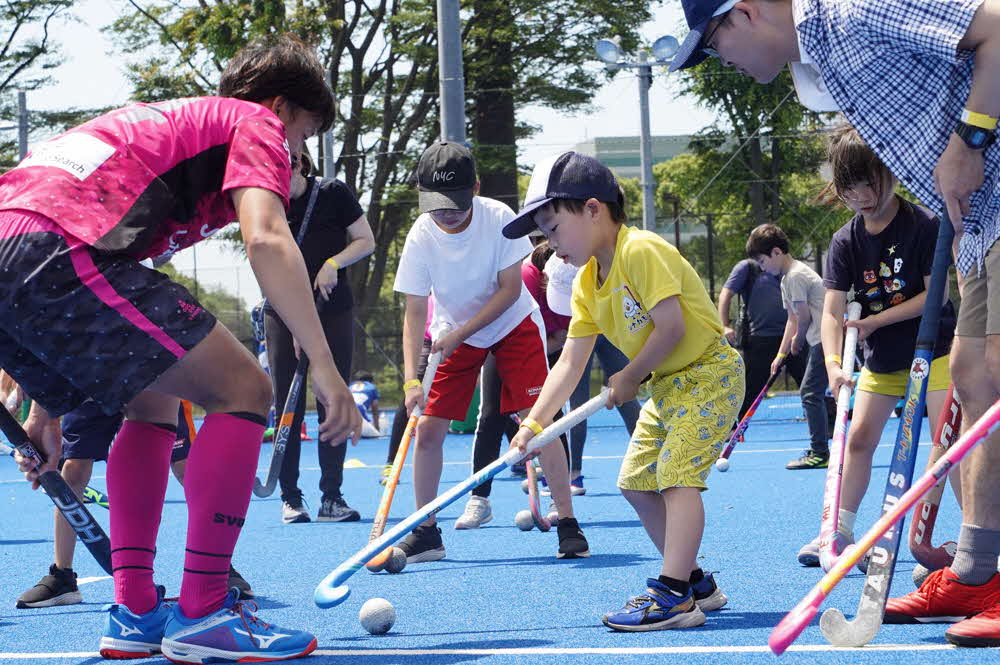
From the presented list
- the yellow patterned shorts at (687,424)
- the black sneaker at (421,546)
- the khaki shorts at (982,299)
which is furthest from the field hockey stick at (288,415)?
the khaki shorts at (982,299)

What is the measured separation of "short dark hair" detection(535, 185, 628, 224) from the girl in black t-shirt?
0.82m

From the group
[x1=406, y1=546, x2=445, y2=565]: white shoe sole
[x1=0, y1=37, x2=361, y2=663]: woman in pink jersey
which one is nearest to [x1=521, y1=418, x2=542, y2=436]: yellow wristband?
[x1=0, y1=37, x2=361, y2=663]: woman in pink jersey

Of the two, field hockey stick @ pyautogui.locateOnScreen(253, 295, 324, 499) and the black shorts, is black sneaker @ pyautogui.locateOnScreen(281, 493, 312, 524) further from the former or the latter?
the black shorts

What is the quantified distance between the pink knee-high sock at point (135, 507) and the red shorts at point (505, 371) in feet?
6.59

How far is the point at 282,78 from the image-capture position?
323cm

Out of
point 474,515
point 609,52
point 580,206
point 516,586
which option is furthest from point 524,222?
point 609,52

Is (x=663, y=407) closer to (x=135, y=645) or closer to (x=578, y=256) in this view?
(x=578, y=256)

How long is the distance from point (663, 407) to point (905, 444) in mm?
849

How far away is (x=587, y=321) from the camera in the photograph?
3.84 metres

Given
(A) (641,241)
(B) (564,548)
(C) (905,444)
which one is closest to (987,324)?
(C) (905,444)

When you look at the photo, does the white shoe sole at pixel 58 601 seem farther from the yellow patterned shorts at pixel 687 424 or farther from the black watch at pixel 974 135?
the black watch at pixel 974 135

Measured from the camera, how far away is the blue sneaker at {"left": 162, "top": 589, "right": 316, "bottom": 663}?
2869 mm

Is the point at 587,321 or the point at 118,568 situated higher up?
the point at 587,321

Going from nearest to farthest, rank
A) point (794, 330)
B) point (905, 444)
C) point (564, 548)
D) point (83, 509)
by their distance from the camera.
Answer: point (905, 444), point (83, 509), point (564, 548), point (794, 330)
